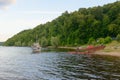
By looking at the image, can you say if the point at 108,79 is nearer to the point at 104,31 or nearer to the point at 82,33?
the point at 104,31

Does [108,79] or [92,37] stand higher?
[92,37]

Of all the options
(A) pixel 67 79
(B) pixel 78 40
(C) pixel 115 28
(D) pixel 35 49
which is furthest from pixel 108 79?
(B) pixel 78 40

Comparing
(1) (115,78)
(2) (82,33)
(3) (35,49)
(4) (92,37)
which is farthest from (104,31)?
(1) (115,78)

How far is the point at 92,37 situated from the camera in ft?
605

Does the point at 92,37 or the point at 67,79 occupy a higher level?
the point at 92,37

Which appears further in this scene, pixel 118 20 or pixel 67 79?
pixel 118 20

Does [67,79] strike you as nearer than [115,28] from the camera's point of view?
Yes

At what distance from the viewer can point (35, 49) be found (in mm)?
151750

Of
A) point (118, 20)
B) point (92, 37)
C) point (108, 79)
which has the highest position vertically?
point (118, 20)

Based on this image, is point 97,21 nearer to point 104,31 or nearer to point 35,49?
point 104,31

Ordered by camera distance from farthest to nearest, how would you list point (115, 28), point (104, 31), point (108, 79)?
point (104, 31), point (115, 28), point (108, 79)

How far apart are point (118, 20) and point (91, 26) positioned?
27647mm

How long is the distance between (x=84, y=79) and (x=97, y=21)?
491ft

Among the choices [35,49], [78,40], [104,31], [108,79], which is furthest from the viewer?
[78,40]
